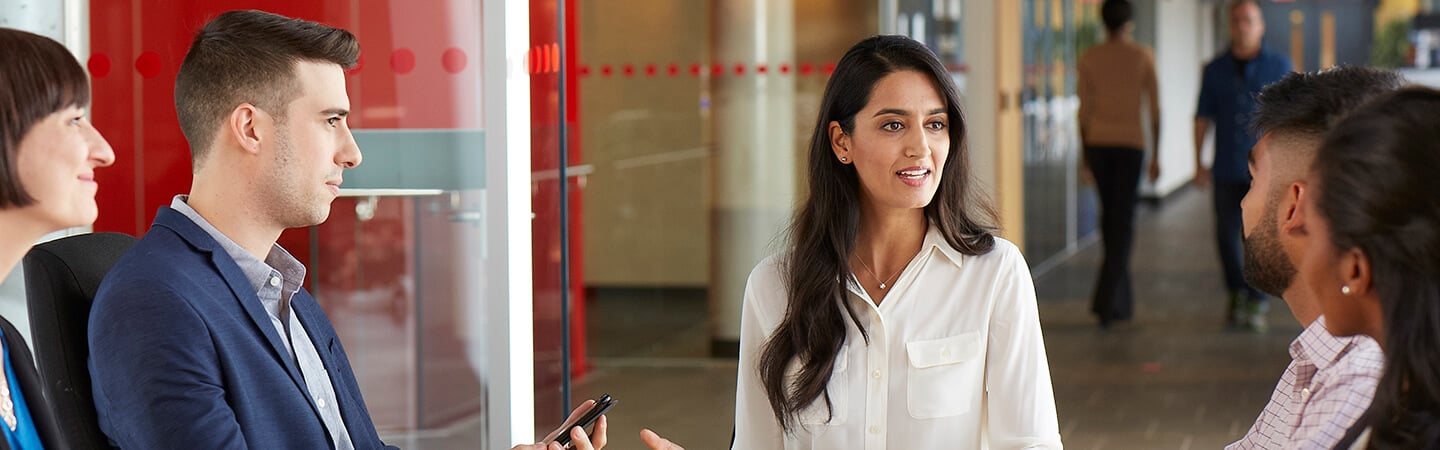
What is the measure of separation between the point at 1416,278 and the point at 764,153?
18.2ft

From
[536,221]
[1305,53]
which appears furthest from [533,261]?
[1305,53]

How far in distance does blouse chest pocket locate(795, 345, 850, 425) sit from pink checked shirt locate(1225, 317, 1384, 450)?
0.57 metres

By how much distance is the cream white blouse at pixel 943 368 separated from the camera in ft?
7.62

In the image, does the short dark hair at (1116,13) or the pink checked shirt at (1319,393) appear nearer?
the pink checked shirt at (1319,393)

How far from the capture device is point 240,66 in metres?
2.20

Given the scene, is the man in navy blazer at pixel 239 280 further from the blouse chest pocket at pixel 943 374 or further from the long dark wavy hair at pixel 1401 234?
the long dark wavy hair at pixel 1401 234

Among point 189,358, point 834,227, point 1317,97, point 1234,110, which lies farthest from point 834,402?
point 1234,110

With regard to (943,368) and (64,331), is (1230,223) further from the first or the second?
(64,331)

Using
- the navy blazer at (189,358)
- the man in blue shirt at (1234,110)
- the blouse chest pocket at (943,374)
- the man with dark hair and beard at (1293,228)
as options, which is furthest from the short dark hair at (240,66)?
the man in blue shirt at (1234,110)

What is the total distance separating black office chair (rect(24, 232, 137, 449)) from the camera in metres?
2.11

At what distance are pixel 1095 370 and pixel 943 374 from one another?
177 inches

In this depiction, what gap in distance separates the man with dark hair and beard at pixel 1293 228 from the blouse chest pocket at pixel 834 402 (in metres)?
0.56

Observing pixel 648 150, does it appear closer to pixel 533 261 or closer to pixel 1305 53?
pixel 533 261

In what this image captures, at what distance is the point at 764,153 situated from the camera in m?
6.92
